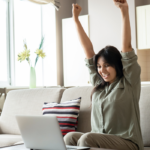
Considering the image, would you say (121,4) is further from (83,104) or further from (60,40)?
(60,40)

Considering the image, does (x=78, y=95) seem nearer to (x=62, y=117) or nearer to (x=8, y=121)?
(x=62, y=117)

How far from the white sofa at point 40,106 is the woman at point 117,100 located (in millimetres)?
265

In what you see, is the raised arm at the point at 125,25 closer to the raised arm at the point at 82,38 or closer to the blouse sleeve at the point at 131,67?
the blouse sleeve at the point at 131,67

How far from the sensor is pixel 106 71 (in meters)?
1.82

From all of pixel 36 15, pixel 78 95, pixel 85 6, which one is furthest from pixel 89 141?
pixel 85 6

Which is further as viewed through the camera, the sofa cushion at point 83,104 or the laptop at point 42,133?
the sofa cushion at point 83,104

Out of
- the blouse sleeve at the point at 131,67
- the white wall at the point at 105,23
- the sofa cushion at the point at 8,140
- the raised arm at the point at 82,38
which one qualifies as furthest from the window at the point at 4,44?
the blouse sleeve at the point at 131,67

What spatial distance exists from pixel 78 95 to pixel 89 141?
90 centimetres

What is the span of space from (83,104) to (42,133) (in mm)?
1018

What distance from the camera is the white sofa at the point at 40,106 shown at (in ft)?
6.60

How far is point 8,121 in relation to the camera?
2.82 metres

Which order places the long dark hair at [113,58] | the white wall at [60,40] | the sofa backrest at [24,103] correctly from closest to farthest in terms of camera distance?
the long dark hair at [113,58]
the sofa backrest at [24,103]
the white wall at [60,40]

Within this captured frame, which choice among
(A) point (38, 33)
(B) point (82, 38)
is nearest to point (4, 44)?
(A) point (38, 33)

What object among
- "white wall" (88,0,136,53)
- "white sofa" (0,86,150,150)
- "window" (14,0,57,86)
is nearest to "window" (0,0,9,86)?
"window" (14,0,57,86)
